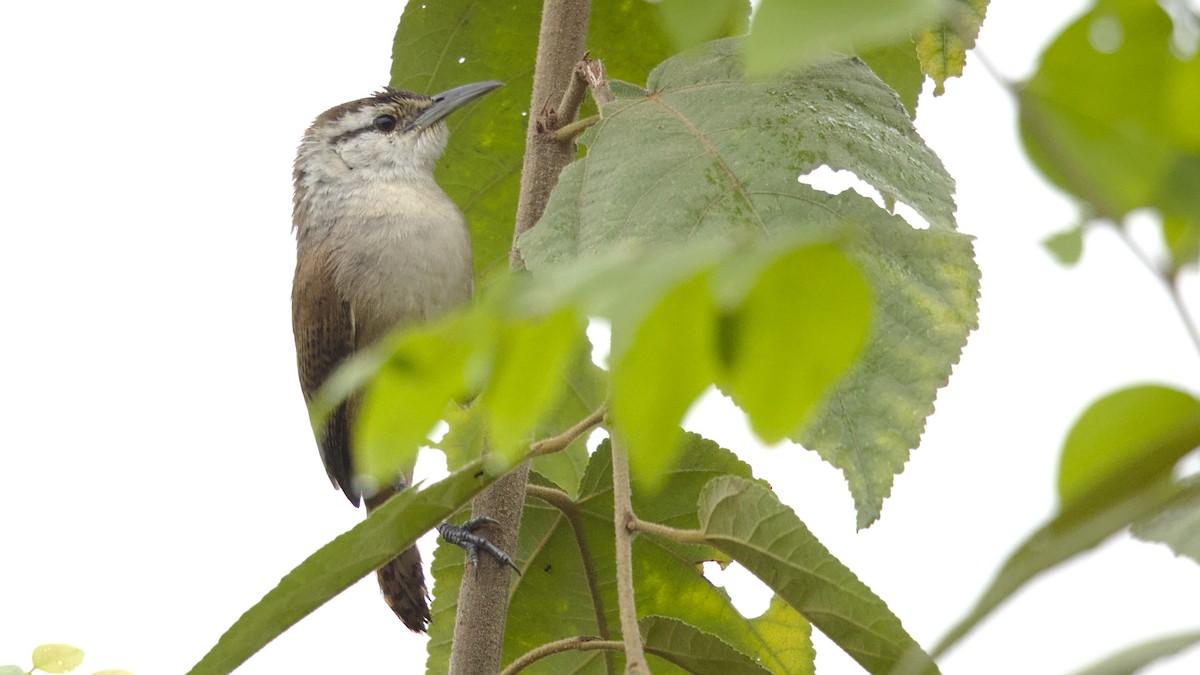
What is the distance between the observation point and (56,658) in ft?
7.32

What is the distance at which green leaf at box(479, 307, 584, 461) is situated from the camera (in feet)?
3.52

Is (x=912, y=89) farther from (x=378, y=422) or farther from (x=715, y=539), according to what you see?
(x=378, y=422)

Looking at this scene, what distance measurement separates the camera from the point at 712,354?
109cm

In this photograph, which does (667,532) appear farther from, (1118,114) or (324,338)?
(324,338)

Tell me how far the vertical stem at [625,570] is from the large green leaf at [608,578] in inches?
27.8

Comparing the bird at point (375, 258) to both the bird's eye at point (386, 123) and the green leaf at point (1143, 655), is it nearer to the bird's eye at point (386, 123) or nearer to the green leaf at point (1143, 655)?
the bird's eye at point (386, 123)

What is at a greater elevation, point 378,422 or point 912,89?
point 912,89

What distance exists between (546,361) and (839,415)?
90 centimetres

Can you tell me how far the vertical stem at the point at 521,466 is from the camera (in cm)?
228

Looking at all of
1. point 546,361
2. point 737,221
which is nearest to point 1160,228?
point 546,361

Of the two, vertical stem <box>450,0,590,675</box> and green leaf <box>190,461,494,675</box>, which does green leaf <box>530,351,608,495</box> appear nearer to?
vertical stem <box>450,0,590,675</box>

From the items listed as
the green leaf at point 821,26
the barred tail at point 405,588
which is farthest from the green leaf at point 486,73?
the green leaf at point 821,26

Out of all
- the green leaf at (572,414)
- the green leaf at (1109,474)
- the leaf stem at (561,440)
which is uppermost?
the green leaf at (572,414)

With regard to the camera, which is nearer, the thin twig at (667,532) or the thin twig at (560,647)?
the thin twig at (667,532)
